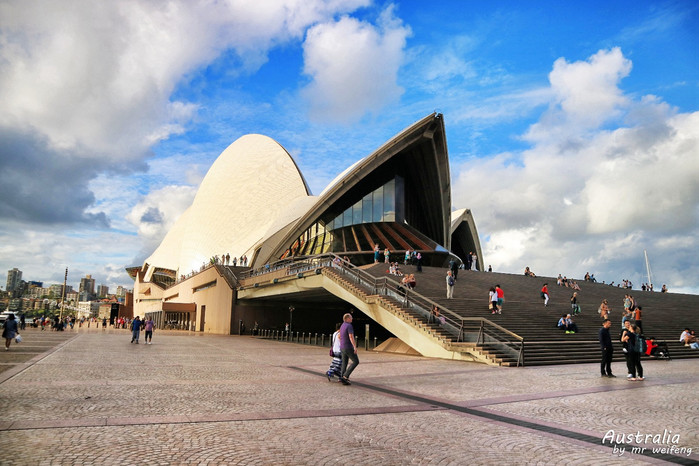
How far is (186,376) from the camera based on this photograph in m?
9.17

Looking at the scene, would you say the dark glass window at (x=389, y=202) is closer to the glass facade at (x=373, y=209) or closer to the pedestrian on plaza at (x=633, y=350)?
the glass facade at (x=373, y=209)

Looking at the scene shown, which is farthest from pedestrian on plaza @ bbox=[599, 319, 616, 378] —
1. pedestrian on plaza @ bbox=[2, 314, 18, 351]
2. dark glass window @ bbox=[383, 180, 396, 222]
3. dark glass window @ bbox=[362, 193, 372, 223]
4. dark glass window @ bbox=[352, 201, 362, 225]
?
dark glass window @ bbox=[352, 201, 362, 225]

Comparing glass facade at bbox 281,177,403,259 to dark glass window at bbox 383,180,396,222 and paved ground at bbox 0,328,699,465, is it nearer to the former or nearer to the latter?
dark glass window at bbox 383,180,396,222

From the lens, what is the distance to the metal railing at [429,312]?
12.4m

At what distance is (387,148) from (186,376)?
26.5 metres

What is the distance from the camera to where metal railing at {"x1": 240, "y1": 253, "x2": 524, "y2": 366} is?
12.4 meters

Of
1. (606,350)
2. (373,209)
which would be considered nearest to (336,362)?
(606,350)

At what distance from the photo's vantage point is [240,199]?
157 feet

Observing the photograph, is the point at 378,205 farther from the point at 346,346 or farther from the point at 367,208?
the point at 346,346

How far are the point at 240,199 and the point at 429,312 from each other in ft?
119

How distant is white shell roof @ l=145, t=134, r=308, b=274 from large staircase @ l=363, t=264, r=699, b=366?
77.1 ft

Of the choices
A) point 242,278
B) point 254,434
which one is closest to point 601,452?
point 254,434

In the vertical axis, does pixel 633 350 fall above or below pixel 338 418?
above

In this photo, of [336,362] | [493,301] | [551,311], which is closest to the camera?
[336,362]
